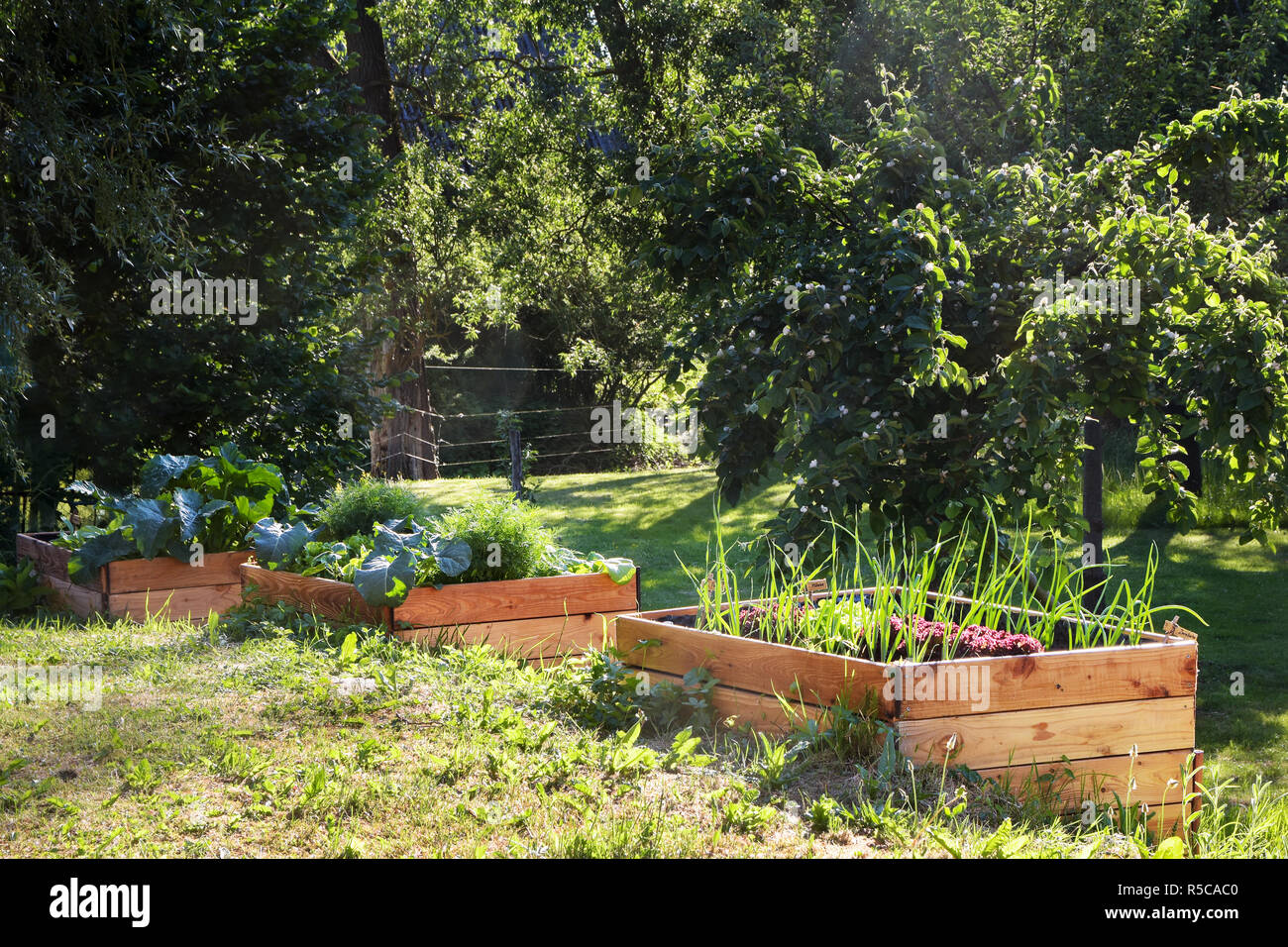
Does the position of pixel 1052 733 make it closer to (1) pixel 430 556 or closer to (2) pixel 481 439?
(1) pixel 430 556

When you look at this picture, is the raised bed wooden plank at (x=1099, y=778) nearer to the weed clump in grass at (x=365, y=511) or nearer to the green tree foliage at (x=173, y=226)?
the weed clump in grass at (x=365, y=511)

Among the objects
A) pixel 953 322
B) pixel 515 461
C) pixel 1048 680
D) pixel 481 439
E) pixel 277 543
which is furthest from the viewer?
pixel 481 439

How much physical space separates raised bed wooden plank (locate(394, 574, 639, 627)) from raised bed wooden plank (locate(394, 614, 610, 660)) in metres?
0.03

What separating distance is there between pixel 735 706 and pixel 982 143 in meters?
5.09

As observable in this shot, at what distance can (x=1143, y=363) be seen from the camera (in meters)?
4.25

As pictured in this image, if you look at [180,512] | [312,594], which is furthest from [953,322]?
[180,512]

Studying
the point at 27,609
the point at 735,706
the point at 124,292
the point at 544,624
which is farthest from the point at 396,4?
the point at 735,706

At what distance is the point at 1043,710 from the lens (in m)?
3.19

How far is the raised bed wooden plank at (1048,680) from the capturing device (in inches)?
123

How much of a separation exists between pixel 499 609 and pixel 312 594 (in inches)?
37.1

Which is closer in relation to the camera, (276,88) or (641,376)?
(276,88)

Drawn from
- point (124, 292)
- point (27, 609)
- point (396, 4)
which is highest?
point (396, 4)

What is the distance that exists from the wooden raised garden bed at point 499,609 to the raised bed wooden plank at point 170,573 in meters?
0.63

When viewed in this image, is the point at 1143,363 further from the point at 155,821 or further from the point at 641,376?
the point at 641,376
